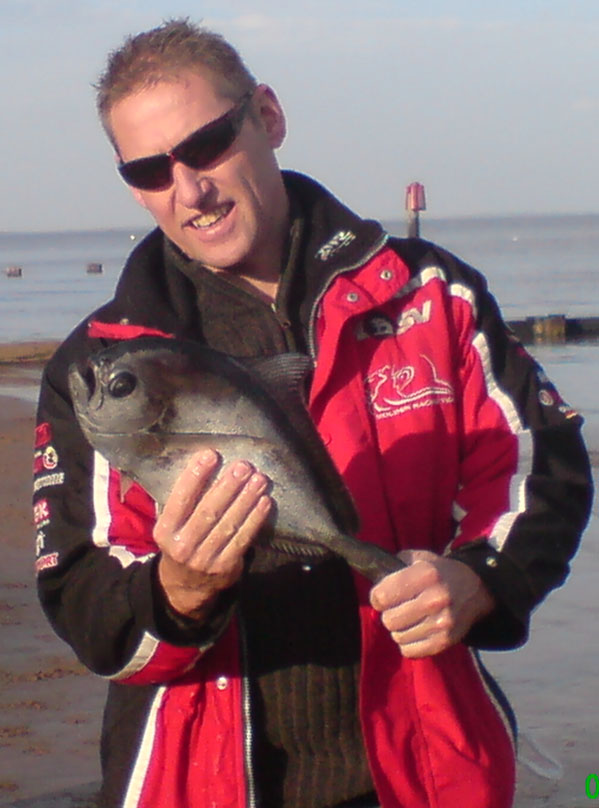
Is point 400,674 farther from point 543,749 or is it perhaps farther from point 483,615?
point 543,749

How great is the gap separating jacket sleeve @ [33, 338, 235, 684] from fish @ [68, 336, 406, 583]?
0.86 ft

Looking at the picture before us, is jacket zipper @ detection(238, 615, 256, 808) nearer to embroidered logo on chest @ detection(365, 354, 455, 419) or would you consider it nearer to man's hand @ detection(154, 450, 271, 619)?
man's hand @ detection(154, 450, 271, 619)

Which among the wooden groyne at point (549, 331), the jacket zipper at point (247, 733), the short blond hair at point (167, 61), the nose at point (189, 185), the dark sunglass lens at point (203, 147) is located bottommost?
the wooden groyne at point (549, 331)

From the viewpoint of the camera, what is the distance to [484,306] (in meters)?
3.44

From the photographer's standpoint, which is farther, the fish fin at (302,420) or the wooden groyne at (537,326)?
the wooden groyne at (537,326)

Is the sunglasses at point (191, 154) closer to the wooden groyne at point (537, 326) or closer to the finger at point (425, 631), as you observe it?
the finger at point (425, 631)

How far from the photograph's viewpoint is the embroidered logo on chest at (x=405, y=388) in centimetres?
328

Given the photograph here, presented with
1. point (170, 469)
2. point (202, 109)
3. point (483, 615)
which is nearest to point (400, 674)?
point (483, 615)

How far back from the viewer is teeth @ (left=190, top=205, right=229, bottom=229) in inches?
133

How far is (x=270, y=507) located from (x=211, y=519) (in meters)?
0.13

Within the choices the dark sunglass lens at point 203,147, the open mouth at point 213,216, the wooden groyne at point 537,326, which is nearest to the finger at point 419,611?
the open mouth at point 213,216

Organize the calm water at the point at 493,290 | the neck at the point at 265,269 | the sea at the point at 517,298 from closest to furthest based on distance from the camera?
the neck at the point at 265,269, the sea at the point at 517,298, the calm water at the point at 493,290

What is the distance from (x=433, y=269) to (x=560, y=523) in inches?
26.8

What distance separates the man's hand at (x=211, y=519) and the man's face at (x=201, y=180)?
2.32 ft
